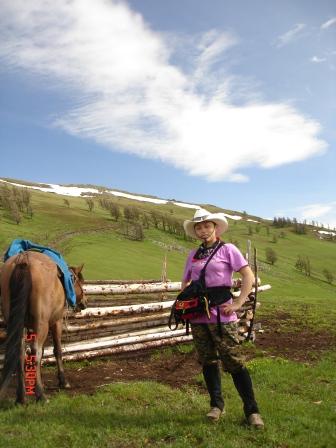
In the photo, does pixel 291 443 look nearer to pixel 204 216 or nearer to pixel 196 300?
pixel 196 300

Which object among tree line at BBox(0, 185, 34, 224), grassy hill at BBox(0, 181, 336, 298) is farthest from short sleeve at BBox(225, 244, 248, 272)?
tree line at BBox(0, 185, 34, 224)

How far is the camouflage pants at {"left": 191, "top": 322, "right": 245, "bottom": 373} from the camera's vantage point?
5.22 meters

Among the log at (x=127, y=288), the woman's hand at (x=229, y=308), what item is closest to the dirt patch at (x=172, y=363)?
the log at (x=127, y=288)

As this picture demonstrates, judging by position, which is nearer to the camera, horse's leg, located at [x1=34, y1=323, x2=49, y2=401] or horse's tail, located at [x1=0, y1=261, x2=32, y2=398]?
horse's tail, located at [x1=0, y1=261, x2=32, y2=398]

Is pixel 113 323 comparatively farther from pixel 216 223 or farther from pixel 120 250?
pixel 120 250

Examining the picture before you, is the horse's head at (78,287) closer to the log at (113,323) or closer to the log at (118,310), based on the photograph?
the log at (118,310)

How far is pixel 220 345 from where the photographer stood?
5.28 metres

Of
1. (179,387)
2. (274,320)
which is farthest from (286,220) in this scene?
(179,387)

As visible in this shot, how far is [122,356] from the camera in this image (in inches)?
385

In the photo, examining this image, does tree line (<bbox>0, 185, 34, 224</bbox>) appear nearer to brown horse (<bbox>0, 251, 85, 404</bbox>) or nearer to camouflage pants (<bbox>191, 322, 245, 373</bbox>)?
brown horse (<bbox>0, 251, 85, 404</bbox>)

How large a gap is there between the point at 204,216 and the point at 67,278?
3229 mm

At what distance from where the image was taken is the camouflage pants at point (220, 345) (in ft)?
17.1

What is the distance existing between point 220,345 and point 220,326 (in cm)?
24

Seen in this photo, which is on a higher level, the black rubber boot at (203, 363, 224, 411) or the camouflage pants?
the camouflage pants
